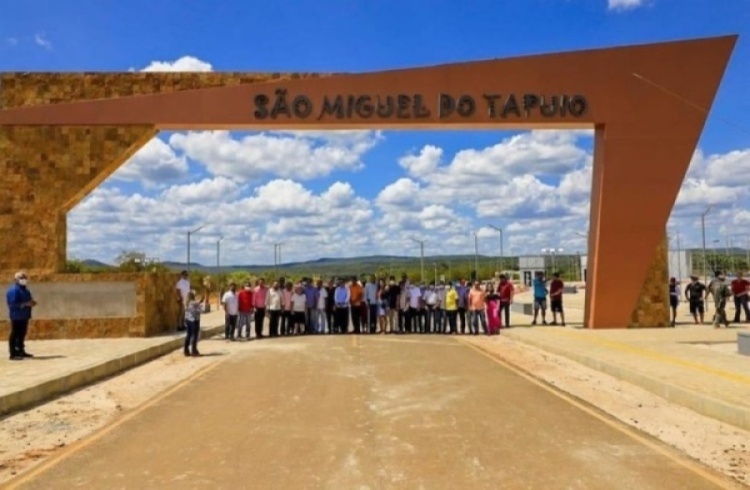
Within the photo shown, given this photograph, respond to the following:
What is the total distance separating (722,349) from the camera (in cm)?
1553

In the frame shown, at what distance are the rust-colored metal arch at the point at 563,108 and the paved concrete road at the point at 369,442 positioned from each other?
10.2m

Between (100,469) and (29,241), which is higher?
(29,241)

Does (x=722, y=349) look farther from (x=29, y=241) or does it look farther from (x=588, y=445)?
(x=29, y=241)

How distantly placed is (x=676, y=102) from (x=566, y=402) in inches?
540

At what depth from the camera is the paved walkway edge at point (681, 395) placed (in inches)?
339

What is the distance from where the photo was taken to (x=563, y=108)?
69.6 ft

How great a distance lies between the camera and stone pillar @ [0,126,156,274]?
65.1 ft

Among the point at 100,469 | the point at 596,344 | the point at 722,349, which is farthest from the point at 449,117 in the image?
the point at 100,469

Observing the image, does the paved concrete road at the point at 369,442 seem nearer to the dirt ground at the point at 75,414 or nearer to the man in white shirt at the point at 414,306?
the dirt ground at the point at 75,414

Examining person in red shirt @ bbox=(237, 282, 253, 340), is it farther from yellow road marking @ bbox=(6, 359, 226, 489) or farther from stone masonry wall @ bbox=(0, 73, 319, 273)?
yellow road marking @ bbox=(6, 359, 226, 489)

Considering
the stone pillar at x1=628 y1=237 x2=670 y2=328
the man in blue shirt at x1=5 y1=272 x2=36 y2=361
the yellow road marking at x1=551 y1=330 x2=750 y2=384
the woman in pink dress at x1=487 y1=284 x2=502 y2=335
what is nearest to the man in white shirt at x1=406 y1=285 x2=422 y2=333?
the woman in pink dress at x1=487 y1=284 x2=502 y2=335

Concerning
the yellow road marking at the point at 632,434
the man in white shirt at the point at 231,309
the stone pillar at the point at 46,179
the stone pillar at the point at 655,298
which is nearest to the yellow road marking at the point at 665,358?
the yellow road marking at the point at 632,434

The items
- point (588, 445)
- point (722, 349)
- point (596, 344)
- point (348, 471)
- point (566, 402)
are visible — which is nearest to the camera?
point (348, 471)

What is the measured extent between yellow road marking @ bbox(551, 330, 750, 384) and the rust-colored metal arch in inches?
152
